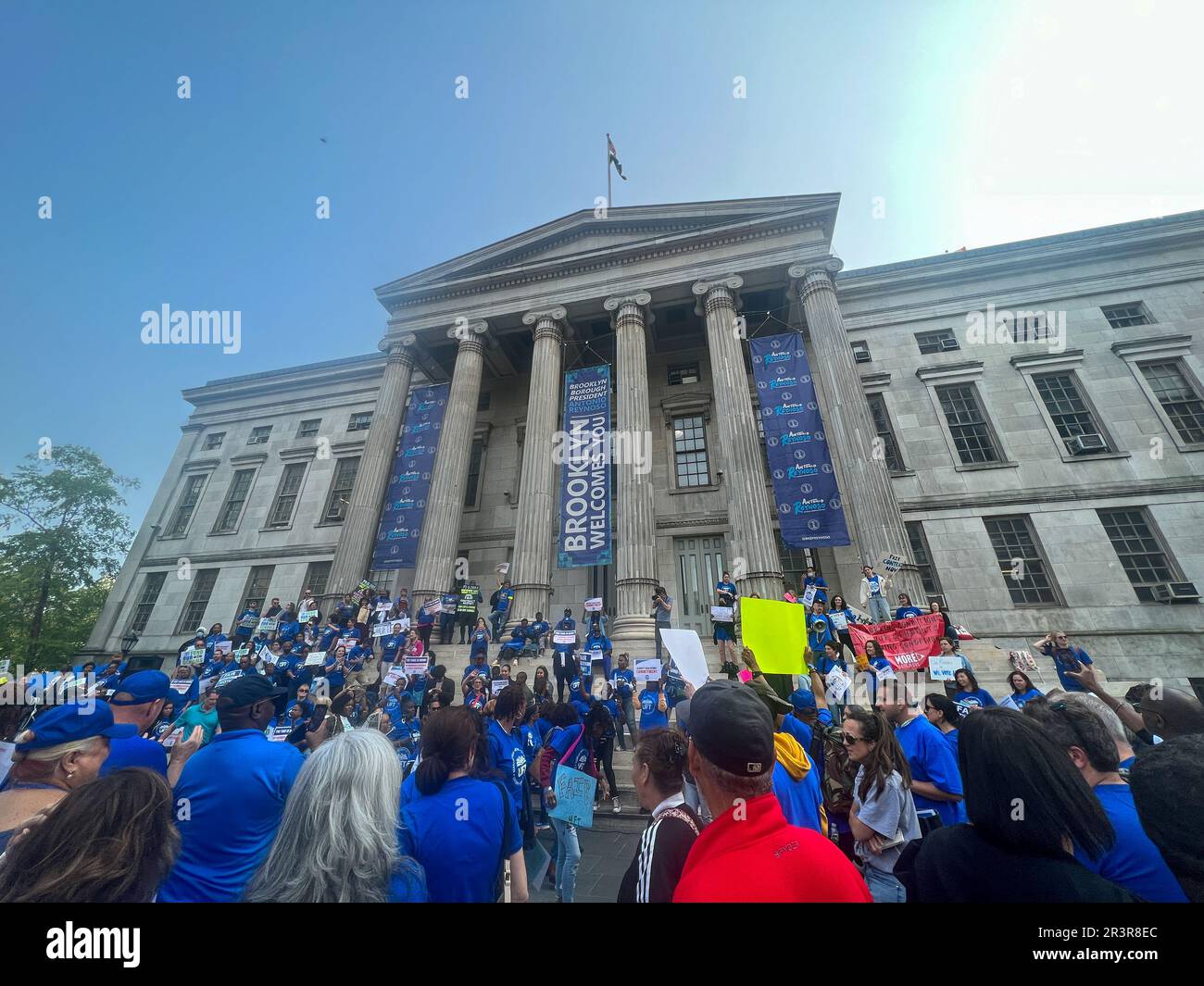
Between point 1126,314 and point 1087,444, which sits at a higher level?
point 1126,314

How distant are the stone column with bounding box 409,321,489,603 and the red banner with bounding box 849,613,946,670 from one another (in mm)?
13477

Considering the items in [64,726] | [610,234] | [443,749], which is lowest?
[443,749]

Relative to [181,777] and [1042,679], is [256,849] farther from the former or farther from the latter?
[1042,679]

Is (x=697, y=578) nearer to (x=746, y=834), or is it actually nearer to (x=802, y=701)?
(x=802, y=701)

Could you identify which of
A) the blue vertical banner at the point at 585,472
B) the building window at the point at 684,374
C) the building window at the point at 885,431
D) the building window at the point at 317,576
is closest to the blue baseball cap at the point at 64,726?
the blue vertical banner at the point at 585,472

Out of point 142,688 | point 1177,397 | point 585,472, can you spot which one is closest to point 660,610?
point 585,472

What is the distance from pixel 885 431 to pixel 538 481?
14429mm

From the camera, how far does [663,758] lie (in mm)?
2510

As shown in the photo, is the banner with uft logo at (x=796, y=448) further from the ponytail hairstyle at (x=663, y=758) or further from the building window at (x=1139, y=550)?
the ponytail hairstyle at (x=663, y=758)

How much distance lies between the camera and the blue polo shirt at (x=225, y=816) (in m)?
2.27

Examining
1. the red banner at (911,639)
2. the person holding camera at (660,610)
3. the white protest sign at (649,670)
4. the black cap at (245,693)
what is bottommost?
the black cap at (245,693)

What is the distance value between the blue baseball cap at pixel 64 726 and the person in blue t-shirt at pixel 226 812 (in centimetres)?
57

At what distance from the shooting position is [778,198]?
63.4 ft

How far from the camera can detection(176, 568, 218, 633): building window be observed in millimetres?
23562
